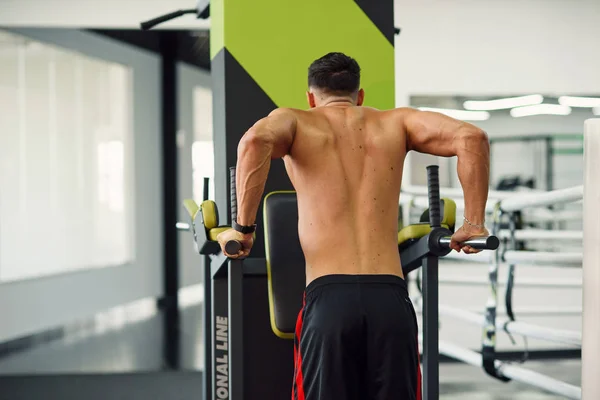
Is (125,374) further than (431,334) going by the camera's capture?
Yes

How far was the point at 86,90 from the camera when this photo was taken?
6.44 meters

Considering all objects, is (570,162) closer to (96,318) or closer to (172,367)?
(172,367)

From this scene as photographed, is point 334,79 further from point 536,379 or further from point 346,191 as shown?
point 536,379

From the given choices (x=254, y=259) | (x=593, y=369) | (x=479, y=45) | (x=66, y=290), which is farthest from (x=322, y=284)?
(x=66, y=290)

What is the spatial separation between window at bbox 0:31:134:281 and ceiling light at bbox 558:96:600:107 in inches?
157

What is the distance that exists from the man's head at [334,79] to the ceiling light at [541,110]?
4088mm


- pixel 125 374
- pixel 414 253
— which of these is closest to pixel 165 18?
pixel 414 253

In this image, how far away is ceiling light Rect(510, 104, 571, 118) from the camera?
18.5ft

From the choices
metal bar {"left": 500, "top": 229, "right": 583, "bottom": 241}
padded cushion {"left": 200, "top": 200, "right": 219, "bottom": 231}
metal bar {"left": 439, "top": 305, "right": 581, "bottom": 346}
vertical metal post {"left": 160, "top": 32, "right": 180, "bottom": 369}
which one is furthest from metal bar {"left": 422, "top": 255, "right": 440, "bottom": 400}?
vertical metal post {"left": 160, "top": 32, "right": 180, "bottom": 369}

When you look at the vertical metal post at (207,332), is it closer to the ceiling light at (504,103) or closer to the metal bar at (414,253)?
the metal bar at (414,253)

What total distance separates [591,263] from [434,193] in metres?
0.64

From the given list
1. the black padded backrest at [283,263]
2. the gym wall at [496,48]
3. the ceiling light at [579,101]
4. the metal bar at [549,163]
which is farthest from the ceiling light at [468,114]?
the black padded backrest at [283,263]

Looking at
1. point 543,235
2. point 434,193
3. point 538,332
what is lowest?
point 538,332

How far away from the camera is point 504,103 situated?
550 cm
